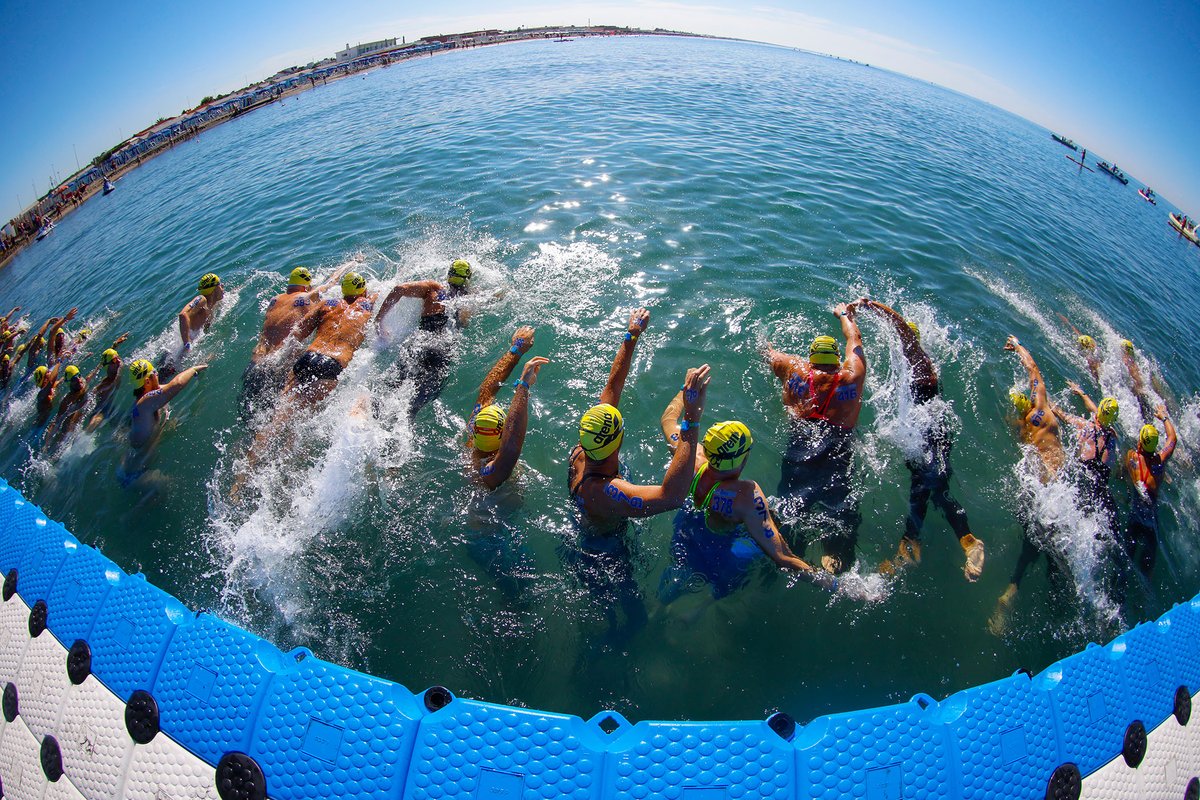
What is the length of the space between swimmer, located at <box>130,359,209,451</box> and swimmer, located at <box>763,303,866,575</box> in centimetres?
927

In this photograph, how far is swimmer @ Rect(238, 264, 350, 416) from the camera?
781cm

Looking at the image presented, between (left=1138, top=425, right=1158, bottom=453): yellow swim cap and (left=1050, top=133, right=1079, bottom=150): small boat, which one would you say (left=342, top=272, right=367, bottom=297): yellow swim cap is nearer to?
(left=1138, top=425, right=1158, bottom=453): yellow swim cap

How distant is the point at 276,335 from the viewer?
833cm

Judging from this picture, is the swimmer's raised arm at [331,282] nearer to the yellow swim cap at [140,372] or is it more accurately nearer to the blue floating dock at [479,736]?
the yellow swim cap at [140,372]

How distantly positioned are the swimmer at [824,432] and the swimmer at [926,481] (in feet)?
2.16

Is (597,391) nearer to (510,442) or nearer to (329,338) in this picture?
(510,442)

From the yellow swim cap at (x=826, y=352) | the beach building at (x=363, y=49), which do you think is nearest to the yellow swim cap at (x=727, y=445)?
the yellow swim cap at (x=826, y=352)

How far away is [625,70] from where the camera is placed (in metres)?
34.4

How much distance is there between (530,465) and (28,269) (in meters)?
26.5

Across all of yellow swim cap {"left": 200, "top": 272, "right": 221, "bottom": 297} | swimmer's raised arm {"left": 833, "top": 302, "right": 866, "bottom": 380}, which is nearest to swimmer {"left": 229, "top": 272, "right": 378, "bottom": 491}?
yellow swim cap {"left": 200, "top": 272, "right": 221, "bottom": 297}

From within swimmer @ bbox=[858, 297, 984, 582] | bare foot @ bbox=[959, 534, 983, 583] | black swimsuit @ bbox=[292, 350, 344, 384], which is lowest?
bare foot @ bbox=[959, 534, 983, 583]

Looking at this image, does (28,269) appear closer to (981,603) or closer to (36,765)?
(36,765)

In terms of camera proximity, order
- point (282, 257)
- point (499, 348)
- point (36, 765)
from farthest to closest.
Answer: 1. point (282, 257)
2. point (499, 348)
3. point (36, 765)

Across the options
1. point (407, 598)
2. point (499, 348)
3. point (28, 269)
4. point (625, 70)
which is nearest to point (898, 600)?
point (407, 598)
